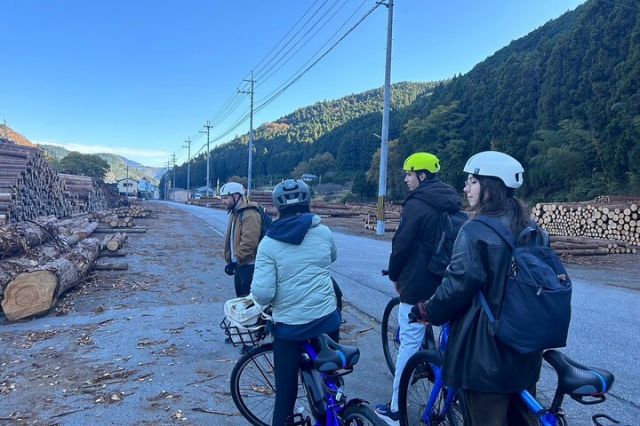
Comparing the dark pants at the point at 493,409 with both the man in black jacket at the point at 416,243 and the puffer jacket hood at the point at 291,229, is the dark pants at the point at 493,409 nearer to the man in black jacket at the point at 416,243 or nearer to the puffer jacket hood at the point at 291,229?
the man in black jacket at the point at 416,243

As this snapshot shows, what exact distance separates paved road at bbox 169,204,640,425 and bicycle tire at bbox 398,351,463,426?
91 cm

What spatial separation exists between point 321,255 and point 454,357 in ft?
3.51

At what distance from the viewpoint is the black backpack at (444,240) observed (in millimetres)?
3451

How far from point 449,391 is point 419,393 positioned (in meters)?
0.46

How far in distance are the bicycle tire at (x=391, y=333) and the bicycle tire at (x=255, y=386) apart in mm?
1296

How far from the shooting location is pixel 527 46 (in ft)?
258

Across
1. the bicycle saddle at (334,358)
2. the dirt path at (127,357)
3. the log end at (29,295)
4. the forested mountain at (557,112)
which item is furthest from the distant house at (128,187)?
the bicycle saddle at (334,358)

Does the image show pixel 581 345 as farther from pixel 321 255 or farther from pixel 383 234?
pixel 383 234

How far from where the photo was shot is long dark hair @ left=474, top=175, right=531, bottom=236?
2283 mm

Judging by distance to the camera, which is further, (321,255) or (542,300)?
(321,255)

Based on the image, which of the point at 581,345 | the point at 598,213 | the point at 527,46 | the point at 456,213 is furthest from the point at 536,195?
the point at 527,46

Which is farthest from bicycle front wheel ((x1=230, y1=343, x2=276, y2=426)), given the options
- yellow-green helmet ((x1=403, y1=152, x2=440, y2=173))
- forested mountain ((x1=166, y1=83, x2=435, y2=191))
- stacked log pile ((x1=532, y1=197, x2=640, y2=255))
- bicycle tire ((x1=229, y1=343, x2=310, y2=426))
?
forested mountain ((x1=166, y1=83, x2=435, y2=191))

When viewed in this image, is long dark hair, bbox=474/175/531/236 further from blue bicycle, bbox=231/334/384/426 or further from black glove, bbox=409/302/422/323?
blue bicycle, bbox=231/334/384/426

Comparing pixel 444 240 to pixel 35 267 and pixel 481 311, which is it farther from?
pixel 35 267
